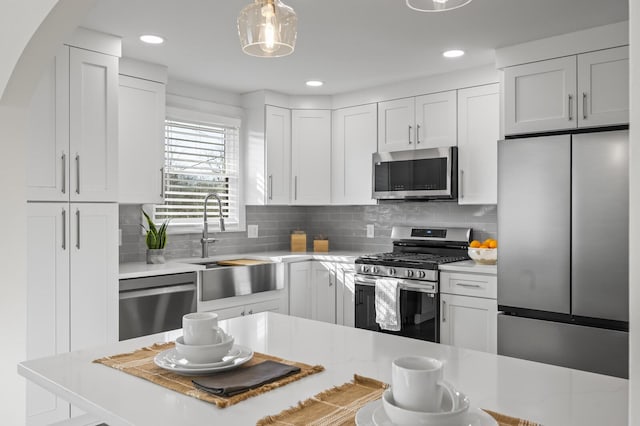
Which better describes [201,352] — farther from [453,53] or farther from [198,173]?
[198,173]

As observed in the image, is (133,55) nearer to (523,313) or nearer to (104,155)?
(104,155)

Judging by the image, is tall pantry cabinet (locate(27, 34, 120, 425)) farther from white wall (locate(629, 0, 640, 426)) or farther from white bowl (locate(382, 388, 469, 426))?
white wall (locate(629, 0, 640, 426))

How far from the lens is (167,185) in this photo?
436 centimetres

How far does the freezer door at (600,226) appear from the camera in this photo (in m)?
2.89

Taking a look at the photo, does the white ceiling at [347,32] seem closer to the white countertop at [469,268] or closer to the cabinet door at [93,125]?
the cabinet door at [93,125]

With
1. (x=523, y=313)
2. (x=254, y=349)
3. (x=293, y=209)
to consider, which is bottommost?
(x=523, y=313)

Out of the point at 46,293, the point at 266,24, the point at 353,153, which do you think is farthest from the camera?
the point at 353,153

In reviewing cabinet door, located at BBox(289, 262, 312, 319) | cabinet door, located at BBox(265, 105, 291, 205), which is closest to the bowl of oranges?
cabinet door, located at BBox(289, 262, 312, 319)

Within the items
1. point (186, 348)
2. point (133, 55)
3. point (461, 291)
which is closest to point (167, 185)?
point (133, 55)

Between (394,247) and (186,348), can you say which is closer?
(186,348)

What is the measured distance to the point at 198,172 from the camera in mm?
4605

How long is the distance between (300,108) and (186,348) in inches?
153

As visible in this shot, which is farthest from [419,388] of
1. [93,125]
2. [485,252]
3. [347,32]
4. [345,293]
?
[345,293]

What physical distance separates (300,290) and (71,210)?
7.19 feet
